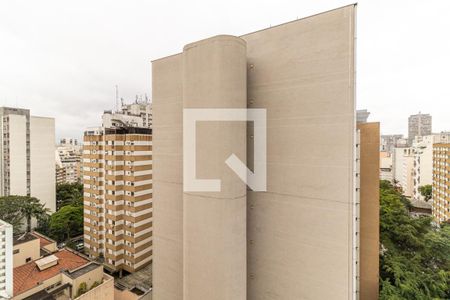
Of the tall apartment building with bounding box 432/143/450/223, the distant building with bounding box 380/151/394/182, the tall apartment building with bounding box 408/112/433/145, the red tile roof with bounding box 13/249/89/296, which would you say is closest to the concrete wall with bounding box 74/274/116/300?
the red tile roof with bounding box 13/249/89/296

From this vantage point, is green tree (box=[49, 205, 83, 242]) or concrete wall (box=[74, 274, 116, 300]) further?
green tree (box=[49, 205, 83, 242])

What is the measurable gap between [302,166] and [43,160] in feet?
111

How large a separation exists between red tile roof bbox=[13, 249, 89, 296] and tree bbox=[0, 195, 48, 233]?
37.6 ft

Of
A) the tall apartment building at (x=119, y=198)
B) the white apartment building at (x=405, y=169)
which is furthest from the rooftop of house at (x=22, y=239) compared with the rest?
the white apartment building at (x=405, y=169)

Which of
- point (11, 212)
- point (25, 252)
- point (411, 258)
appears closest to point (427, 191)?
point (411, 258)

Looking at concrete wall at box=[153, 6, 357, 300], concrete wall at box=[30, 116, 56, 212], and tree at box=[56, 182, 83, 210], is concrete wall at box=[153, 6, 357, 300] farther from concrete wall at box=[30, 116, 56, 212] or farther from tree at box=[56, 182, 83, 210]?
concrete wall at box=[30, 116, 56, 212]

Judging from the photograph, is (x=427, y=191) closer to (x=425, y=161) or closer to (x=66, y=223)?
(x=425, y=161)

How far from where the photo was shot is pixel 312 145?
4371mm

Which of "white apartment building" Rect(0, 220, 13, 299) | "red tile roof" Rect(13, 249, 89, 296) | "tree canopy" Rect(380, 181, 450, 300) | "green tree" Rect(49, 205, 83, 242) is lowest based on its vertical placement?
"green tree" Rect(49, 205, 83, 242)

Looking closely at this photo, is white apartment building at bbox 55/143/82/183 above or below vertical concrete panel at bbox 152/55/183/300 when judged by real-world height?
below

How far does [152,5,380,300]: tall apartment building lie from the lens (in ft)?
13.4

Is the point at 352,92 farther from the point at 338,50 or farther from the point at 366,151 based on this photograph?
the point at 366,151

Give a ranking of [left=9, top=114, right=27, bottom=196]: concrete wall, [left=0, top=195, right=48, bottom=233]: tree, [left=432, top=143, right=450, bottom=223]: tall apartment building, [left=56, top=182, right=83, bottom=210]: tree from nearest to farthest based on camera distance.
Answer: [left=0, top=195, right=48, bottom=233]: tree
[left=432, top=143, right=450, bottom=223]: tall apartment building
[left=9, top=114, right=27, bottom=196]: concrete wall
[left=56, top=182, right=83, bottom=210]: tree

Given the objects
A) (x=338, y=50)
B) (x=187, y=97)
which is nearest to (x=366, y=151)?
(x=338, y=50)
